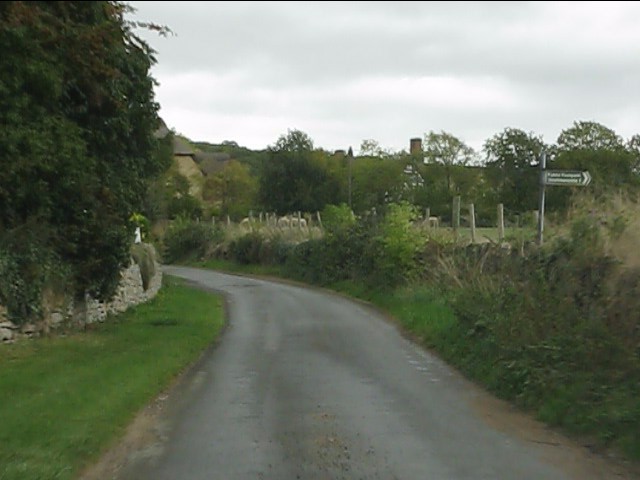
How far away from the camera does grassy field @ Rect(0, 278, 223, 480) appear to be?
8.91m

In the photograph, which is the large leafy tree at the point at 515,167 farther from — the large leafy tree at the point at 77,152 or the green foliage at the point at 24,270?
the green foliage at the point at 24,270

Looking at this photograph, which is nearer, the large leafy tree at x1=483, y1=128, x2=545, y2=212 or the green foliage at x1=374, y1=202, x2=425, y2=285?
the large leafy tree at x1=483, y1=128, x2=545, y2=212

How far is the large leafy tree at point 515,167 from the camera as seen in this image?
28047mm

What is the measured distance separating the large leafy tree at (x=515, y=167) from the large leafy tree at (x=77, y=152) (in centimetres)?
1122

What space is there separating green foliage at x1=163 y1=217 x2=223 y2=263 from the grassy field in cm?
3913

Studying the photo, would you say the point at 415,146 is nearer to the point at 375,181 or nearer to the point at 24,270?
the point at 375,181

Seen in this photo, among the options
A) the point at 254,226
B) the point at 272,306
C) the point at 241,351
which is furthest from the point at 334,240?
the point at 241,351

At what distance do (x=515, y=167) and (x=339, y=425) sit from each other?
20.2 m

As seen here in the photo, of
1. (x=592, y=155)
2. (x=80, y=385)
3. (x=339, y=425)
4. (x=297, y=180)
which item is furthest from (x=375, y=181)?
(x=339, y=425)

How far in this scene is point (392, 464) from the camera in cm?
882

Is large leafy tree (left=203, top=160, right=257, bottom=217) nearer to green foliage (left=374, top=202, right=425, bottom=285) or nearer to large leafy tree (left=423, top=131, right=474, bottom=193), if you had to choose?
large leafy tree (left=423, top=131, right=474, bottom=193)

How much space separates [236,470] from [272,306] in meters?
21.4

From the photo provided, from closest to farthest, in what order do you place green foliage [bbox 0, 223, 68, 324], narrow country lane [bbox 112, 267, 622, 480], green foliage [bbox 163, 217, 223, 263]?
narrow country lane [bbox 112, 267, 622, 480], green foliage [bbox 0, 223, 68, 324], green foliage [bbox 163, 217, 223, 263]

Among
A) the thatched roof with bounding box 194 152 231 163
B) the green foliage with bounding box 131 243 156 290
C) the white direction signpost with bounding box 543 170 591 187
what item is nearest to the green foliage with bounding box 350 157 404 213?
the green foliage with bounding box 131 243 156 290
